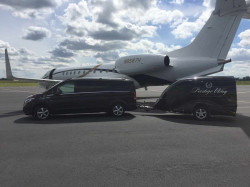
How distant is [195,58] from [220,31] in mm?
2536

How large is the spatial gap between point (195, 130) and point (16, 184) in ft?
19.4

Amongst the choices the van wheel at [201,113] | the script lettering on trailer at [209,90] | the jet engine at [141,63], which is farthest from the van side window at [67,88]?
the jet engine at [141,63]

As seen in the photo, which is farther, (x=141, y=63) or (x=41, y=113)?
(x=141, y=63)

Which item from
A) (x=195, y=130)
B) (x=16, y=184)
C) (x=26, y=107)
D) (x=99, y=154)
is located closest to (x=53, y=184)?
(x=16, y=184)

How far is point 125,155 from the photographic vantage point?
5.00m

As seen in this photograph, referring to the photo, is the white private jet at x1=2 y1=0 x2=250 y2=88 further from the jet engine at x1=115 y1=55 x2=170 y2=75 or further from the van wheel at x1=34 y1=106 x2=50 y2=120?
the van wheel at x1=34 y1=106 x2=50 y2=120

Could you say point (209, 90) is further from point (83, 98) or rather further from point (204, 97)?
point (83, 98)

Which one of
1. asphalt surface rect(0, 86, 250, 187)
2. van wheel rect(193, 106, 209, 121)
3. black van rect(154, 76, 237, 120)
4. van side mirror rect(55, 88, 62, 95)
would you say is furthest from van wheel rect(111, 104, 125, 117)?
van wheel rect(193, 106, 209, 121)

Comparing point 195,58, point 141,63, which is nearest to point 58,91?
point 141,63

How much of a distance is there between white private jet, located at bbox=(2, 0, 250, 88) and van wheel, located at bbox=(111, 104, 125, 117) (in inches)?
249

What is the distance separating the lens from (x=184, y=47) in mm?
16609

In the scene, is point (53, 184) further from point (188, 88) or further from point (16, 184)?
point (188, 88)

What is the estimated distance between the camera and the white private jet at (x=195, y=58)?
1314cm

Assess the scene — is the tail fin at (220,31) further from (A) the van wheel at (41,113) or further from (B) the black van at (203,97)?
(A) the van wheel at (41,113)
